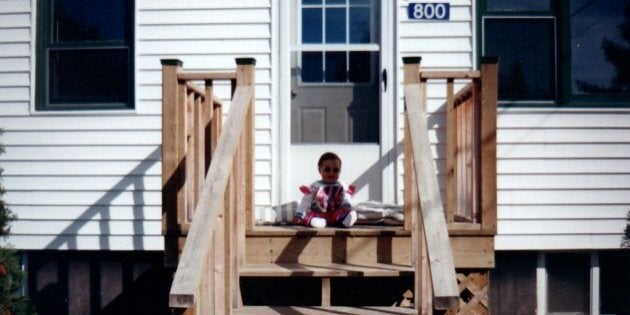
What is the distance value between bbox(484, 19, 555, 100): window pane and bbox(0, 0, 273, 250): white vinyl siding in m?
1.97

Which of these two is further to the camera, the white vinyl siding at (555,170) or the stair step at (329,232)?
the white vinyl siding at (555,170)

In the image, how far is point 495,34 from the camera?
5.70m

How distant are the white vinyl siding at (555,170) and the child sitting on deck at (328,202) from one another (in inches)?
30.5

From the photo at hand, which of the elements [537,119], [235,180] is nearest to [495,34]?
[537,119]

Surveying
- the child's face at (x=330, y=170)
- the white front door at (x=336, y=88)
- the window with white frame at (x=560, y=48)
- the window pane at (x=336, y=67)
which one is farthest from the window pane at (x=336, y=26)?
the child's face at (x=330, y=170)

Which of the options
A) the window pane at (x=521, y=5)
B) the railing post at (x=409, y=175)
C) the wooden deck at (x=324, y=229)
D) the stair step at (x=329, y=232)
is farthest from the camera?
the window pane at (x=521, y=5)

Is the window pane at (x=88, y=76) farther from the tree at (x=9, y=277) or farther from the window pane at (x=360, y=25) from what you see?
the window pane at (x=360, y=25)

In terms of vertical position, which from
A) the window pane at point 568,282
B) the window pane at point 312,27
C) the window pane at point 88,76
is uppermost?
the window pane at point 312,27

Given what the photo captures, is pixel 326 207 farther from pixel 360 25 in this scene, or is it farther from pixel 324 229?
pixel 360 25

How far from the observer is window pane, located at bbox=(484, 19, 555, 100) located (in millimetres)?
5695

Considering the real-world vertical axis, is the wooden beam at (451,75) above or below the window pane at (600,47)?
below

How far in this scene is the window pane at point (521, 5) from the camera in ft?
18.8

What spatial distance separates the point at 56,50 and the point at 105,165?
→ 117 cm

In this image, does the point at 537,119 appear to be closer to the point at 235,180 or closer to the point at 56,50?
the point at 235,180
